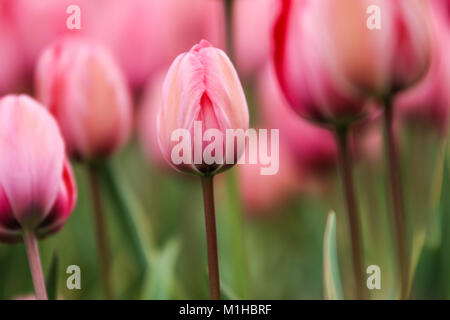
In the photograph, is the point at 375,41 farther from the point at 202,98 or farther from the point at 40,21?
the point at 40,21

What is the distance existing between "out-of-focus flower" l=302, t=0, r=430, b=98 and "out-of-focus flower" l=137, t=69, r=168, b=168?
101mm

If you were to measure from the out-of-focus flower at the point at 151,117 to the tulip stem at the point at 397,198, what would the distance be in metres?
0.12

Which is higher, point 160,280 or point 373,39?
point 373,39

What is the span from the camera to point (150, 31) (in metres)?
0.49

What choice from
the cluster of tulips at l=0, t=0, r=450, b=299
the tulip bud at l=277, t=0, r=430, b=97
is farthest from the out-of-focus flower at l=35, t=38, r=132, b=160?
the tulip bud at l=277, t=0, r=430, b=97

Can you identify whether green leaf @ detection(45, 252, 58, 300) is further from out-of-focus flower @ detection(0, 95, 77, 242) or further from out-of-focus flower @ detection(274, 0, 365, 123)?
out-of-focus flower @ detection(274, 0, 365, 123)

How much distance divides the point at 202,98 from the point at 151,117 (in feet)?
0.37

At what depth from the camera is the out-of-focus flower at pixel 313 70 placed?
14.1 inches

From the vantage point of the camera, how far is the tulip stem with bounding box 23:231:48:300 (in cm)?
35

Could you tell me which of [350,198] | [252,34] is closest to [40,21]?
[252,34]

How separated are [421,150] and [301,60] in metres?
0.15

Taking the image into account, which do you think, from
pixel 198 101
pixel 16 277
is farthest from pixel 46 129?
pixel 16 277

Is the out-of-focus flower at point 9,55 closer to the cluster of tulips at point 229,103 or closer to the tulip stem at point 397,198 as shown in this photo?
the cluster of tulips at point 229,103

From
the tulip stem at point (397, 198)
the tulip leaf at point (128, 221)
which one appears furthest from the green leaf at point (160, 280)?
the tulip stem at point (397, 198)
